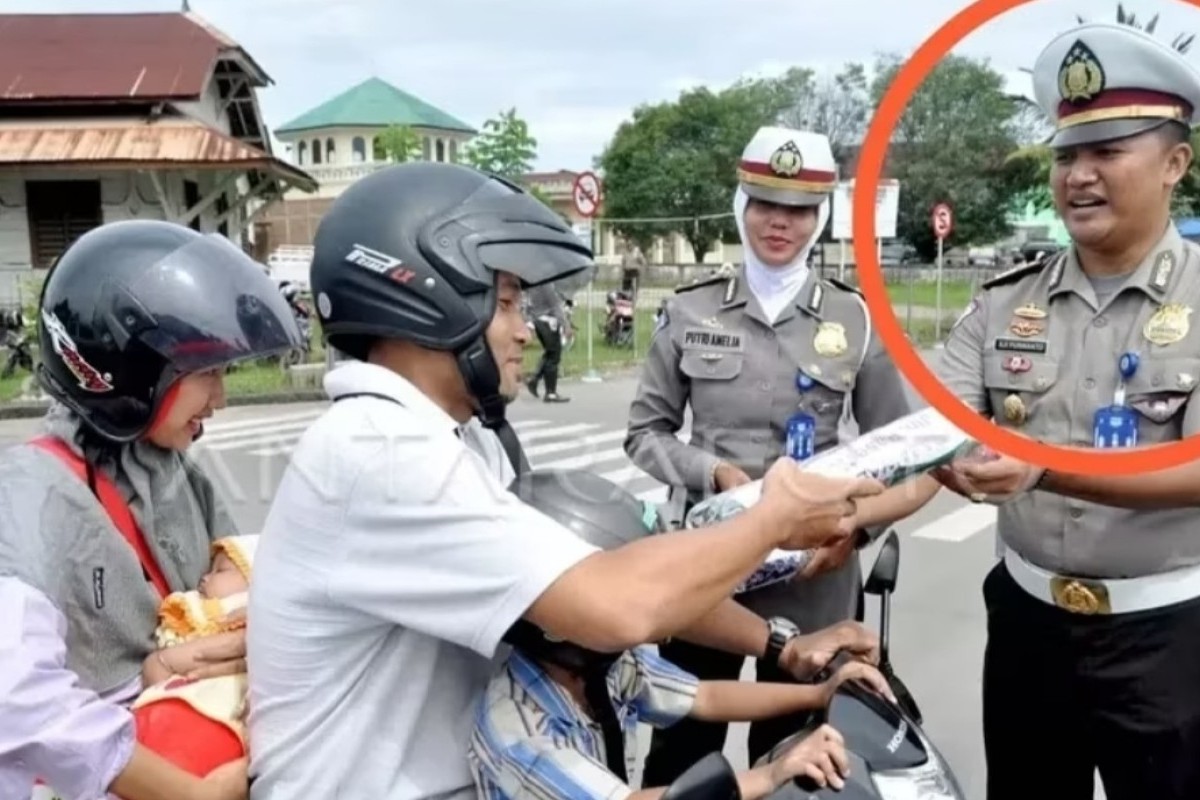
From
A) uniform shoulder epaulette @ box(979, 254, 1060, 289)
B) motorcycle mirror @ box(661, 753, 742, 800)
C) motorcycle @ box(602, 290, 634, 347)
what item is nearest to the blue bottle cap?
uniform shoulder epaulette @ box(979, 254, 1060, 289)

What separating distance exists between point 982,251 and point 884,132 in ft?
2.01

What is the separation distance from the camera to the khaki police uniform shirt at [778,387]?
2.94 meters

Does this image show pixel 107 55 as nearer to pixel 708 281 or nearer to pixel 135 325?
pixel 708 281

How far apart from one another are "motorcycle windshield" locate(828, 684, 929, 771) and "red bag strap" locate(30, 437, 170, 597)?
1.10 metres

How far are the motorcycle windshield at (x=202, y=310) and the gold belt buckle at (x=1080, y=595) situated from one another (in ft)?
5.16

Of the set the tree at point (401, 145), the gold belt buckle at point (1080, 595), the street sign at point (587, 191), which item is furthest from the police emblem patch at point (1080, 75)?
the tree at point (401, 145)

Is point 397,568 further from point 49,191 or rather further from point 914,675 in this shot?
point 49,191

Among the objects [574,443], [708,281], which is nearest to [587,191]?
[574,443]

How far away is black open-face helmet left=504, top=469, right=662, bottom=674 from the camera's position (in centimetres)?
154

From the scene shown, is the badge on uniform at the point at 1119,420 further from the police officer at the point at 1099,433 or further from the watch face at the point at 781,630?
the watch face at the point at 781,630

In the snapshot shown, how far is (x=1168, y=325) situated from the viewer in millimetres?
2207

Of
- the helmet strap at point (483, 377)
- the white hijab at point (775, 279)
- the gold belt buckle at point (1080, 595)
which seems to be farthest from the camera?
the white hijab at point (775, 279)

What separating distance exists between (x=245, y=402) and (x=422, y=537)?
45.5ft
